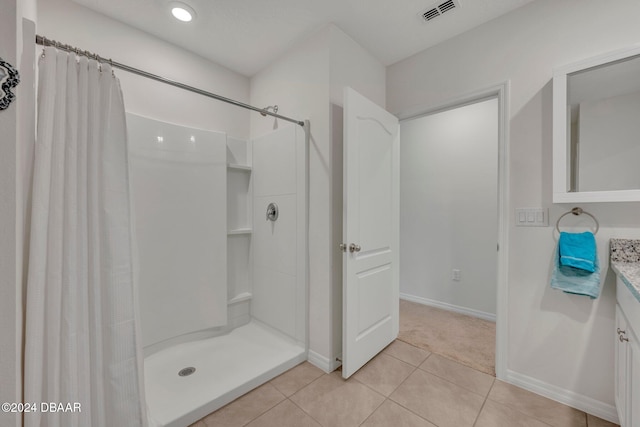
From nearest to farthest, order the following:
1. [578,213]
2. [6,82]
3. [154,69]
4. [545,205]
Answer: [6,82] → [578,213] → [545,205] → [154,69]

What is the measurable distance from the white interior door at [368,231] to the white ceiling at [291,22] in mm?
578

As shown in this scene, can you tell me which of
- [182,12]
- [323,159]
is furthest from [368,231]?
[182,12]

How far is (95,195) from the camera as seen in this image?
108cm

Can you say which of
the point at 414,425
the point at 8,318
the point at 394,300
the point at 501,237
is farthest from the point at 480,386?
the point at 8,318

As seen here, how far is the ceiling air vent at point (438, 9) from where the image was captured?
1.70 meters

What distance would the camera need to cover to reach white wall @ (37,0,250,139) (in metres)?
1.69

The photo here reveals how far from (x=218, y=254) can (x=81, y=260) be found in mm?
1257

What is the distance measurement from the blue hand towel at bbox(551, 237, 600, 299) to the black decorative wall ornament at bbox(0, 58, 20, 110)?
246 cm

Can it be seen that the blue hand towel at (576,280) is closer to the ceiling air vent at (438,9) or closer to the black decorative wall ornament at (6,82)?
the ceiling air vent at (438,9)

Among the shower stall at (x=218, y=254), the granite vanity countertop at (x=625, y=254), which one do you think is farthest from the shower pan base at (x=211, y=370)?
the granite vanity countertop at (x=625, y=254)

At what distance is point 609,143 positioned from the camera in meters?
1.38

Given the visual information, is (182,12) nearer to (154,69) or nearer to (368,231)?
(154,69)

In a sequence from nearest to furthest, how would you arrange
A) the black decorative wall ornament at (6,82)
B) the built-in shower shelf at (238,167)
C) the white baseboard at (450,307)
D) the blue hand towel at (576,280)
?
1. the black decorative wall ornament at (6,82)
2. the blue hand towel at (576,280)
3. the built-in shower shelf at (238,167)
4. the white baseboard at (450,307)

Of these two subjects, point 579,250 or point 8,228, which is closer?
point 8,228
